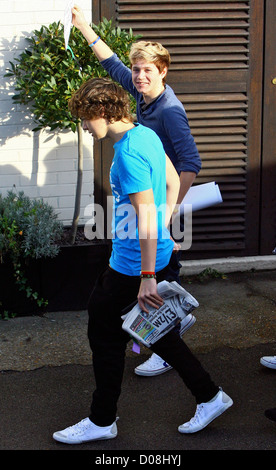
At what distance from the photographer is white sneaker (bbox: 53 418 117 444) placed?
317cm

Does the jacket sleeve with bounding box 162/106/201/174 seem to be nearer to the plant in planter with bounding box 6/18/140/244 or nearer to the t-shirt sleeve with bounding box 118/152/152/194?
the t-shirt sleeve with bounding box 118/152/152/194

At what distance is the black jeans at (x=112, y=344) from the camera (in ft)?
9.97

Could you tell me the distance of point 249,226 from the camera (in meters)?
5.78

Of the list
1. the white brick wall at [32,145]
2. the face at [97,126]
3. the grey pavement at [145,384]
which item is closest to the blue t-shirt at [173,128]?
the face at [97,126]

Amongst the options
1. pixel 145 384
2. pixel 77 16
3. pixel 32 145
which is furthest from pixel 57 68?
pixel 145 384

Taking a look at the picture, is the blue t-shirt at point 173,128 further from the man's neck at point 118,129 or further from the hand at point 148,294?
the hand at point 148,294

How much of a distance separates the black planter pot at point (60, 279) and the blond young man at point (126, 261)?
170cm

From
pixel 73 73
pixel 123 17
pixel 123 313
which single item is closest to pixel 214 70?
pixel 123 17

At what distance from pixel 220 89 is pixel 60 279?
2.14 meters

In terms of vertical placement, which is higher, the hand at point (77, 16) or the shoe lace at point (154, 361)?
the hand at point (77, 16)

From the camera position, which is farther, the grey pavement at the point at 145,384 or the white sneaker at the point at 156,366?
the white sneaker at the point at 156,366

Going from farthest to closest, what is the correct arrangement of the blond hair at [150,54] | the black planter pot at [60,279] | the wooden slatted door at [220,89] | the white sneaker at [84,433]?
the wooden slatted door at [220,89], the black planter pot at [60,279], the blond hair at [150,54], the white sneaker at [84,433]

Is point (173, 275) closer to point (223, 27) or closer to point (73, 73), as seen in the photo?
point (73, 73)

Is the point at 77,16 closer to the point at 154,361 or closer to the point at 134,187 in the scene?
the point at 134,187
